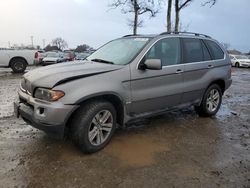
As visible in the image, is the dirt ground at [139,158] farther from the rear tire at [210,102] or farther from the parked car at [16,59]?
the parked car at [16,59]

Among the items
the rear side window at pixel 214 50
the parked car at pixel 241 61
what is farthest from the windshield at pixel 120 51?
the parked car at pixel 241 61

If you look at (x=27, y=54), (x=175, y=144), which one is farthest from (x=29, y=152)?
(x=27, y=54)

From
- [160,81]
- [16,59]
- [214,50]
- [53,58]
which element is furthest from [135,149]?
[53,58]

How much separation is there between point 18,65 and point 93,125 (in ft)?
44.6

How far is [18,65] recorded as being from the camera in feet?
53.8

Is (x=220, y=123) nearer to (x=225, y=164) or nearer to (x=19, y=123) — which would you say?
(x=225, y=164)

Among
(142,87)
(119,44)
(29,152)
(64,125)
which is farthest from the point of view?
(119,44)

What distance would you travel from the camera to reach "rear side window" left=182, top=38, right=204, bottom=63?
5.64 metres

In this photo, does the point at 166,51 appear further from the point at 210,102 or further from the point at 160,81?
the point at 210,102

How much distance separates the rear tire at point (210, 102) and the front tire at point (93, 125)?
2652 millimetres

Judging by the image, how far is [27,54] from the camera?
16.5 m

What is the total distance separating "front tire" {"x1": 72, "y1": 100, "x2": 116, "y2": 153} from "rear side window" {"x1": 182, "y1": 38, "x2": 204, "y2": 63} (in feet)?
6.92

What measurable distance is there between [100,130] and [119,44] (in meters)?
1.95

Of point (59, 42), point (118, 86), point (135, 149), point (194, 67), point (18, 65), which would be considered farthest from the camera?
point (59, 42)
